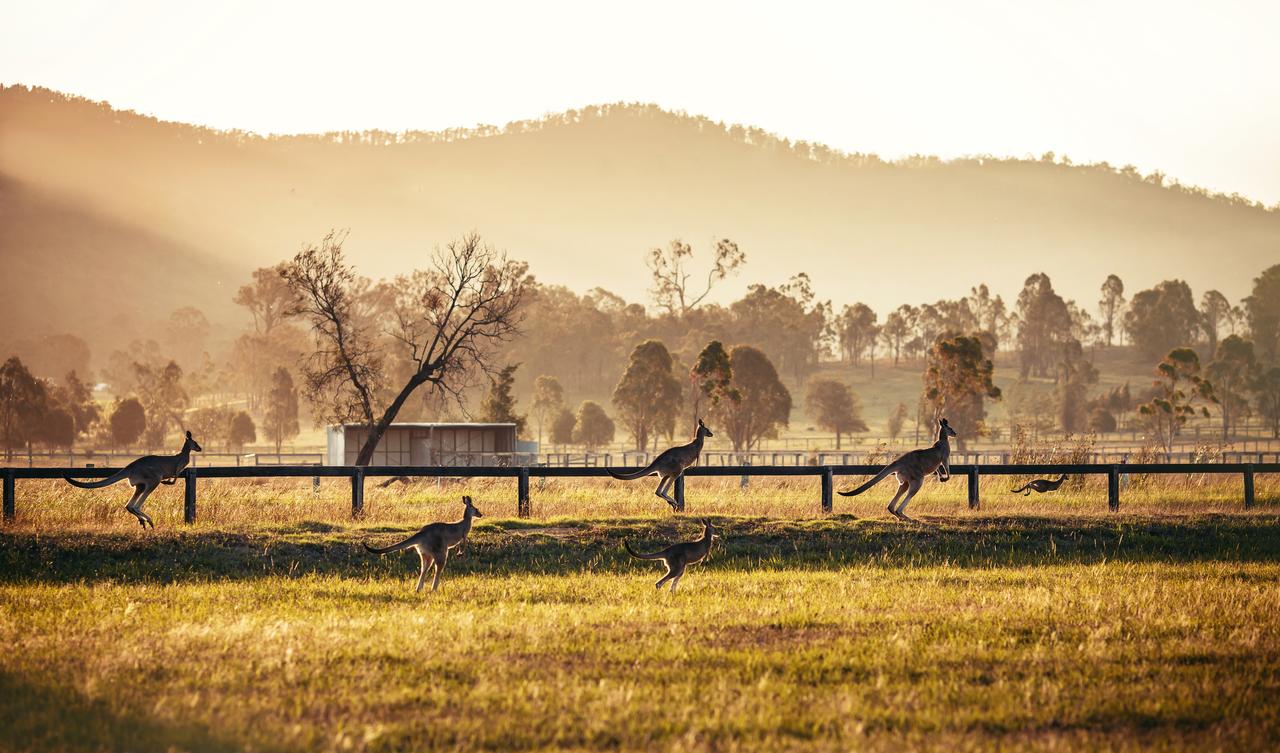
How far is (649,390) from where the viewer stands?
3885 inches

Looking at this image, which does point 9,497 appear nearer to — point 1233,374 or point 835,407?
point 835,407

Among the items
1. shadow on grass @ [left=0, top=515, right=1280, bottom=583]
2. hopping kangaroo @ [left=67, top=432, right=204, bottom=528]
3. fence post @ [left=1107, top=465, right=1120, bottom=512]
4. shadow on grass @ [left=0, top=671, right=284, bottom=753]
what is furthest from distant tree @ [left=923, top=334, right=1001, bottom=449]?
shadow on grass @ [left=0, top=671, right=284, bottom=753]

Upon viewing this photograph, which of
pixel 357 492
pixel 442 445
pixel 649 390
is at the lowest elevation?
pixel 357 492

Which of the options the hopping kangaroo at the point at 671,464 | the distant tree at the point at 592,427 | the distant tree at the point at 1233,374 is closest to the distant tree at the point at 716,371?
the distant tree at the point at 592,427

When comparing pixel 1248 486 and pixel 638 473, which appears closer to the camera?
pixel 638 473

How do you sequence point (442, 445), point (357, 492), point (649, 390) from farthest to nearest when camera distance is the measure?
point (649, 390) < point (442, 445) < point (357, 492)

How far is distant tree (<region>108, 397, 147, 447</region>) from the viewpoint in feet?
352

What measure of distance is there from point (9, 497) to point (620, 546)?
11.1 m

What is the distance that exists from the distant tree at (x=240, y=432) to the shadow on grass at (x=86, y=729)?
345 ft

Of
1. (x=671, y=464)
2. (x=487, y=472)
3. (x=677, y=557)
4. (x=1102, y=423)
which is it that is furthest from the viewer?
(x=1102, y=423)

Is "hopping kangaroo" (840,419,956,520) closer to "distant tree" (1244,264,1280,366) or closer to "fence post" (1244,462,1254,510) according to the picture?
"fence post" (1244,462,1254,510)

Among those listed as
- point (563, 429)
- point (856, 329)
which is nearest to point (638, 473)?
point (563, 429)

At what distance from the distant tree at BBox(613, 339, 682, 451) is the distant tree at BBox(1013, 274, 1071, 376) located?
337 feet

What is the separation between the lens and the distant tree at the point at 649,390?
98875mm
